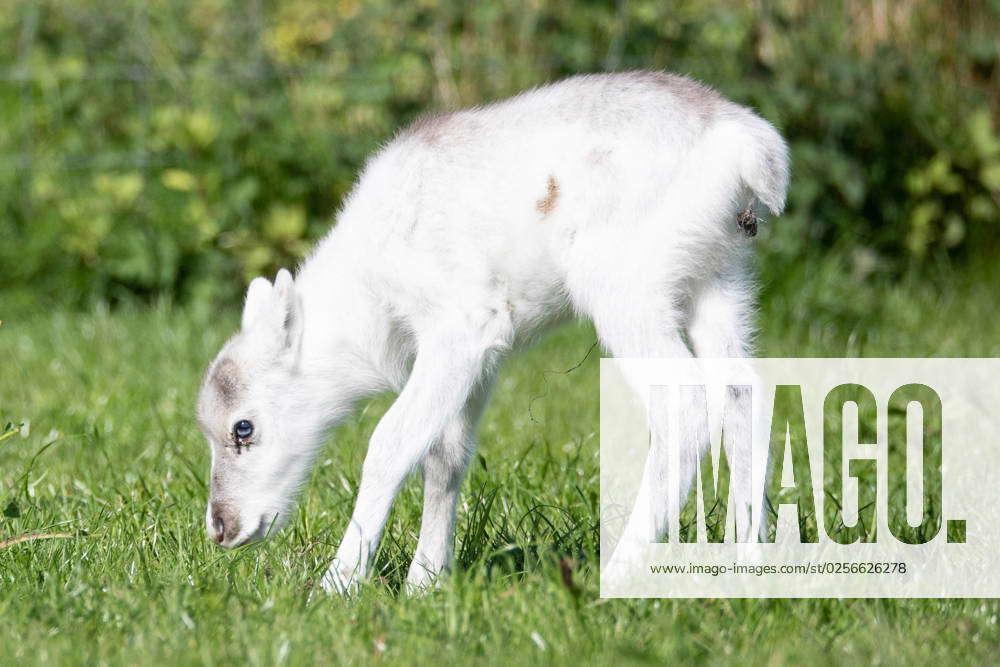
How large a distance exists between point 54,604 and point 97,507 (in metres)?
0.94

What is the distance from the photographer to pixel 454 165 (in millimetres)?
3373

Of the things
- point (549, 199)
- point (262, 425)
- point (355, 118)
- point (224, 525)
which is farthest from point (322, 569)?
point (355, 118)

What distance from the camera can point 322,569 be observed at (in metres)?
3.33

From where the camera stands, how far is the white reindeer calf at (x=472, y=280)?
10.4 feet

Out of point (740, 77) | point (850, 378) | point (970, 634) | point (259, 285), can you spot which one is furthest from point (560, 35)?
point (970, 634)

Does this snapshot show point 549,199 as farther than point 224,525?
No

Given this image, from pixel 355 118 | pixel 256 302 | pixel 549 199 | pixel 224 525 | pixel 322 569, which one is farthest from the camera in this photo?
pixel 355 118

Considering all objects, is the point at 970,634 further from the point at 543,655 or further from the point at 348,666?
the point at 348,666

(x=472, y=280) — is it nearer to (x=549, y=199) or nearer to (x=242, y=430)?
(x=549, y=199)

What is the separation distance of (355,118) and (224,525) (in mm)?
4079

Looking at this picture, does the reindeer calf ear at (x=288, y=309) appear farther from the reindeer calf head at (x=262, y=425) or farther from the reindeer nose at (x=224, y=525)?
the reindeer nose at (x=224, y=525)

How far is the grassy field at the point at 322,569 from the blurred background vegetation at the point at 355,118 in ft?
5.01

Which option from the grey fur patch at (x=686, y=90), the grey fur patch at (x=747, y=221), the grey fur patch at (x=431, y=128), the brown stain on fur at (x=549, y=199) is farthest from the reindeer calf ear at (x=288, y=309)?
the grey fur patch at (x=747, y=221)

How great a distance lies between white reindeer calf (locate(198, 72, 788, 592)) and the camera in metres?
3.18
